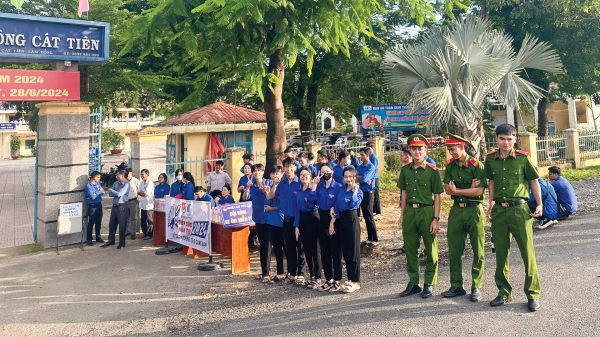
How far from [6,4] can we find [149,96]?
8345 mm

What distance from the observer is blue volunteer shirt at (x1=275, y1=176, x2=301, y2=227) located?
682 cm

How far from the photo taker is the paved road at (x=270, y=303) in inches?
194

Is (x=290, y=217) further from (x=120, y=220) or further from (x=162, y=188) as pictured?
(x=120, y=220)

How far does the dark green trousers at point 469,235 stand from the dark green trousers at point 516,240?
170 mm

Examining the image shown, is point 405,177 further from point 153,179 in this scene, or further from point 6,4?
point 6,4

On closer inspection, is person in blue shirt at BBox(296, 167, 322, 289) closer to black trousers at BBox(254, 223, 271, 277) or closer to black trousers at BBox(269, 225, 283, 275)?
black trousers at BBox(269, 225, 283, 275)

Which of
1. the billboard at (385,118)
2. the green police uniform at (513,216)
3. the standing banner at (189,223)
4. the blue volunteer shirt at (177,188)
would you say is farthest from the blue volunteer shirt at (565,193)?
the billboard at (385,118)

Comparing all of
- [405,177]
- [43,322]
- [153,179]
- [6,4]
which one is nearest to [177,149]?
[153,179]

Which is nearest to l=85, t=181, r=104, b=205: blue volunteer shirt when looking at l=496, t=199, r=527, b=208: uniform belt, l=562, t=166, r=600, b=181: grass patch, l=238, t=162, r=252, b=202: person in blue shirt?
l=238, t=162, r=252, b=202: person in blue shirt

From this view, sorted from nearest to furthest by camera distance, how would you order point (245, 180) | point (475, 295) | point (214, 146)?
point (475, 295) → point (245, 180) → point (214, 146)

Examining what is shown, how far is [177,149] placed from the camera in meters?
17.1

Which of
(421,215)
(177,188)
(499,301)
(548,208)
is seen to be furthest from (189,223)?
(548,208)

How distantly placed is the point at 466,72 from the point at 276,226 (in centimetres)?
746

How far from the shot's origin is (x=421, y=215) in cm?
574
